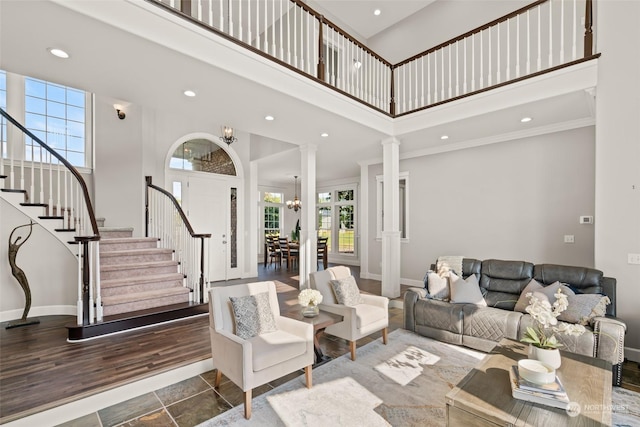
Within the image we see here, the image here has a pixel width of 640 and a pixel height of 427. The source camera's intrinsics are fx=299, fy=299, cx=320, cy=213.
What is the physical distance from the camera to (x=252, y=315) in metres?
2.66

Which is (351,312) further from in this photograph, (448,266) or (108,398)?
(108,398)

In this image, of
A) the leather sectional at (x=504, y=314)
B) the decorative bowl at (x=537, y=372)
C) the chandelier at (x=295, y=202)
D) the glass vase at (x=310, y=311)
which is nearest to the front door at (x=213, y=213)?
the chandelier at (x=295, y=202)

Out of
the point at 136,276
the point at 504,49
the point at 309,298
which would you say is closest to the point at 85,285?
the point at 136,276

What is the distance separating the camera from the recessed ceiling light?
8.79 ft

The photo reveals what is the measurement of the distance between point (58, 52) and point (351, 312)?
12.2ft

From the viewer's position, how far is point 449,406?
178 cm

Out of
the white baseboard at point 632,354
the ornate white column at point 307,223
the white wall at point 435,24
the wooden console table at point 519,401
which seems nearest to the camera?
the wooden console table at point 519,401

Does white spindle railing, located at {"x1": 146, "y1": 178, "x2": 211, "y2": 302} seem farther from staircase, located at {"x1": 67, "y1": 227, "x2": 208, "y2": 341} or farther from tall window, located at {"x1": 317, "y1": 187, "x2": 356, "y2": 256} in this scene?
tall window, located at {"x1": 317, "y1": 187, "x2": 356, "y2": 256}

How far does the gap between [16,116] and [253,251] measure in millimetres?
4753

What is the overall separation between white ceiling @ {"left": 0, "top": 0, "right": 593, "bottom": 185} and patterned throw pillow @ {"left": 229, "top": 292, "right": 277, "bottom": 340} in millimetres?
2303

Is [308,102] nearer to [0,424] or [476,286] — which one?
[476,286]

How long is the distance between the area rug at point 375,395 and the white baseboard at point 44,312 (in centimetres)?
362

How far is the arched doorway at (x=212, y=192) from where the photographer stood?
6.21 m

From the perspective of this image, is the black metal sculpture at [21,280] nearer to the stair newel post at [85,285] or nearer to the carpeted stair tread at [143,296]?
the carpeted stair tread at [143,296]
